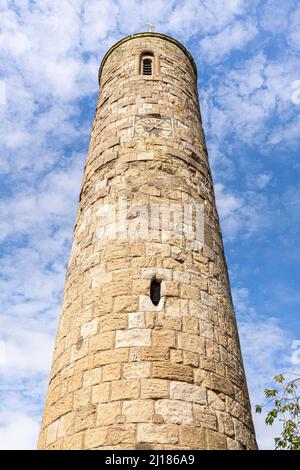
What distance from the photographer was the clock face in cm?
669

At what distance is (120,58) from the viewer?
343 inches

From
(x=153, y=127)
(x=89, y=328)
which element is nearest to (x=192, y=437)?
(x=89, y=328)

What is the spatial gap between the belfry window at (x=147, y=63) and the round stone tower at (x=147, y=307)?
1.03m

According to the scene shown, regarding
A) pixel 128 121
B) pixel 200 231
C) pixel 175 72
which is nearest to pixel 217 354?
pixel 200 231

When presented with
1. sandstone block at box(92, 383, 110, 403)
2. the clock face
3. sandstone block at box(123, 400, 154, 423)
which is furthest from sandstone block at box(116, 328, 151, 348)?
the clock face

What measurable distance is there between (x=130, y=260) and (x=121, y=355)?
3.80ft

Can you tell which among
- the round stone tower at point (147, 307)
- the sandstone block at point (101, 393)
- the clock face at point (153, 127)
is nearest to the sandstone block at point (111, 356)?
the round stone tower at point (147, 307)

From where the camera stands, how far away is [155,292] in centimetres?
496

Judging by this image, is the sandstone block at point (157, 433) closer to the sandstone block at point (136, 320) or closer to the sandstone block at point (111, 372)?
the sandstone block at point (111, 372)

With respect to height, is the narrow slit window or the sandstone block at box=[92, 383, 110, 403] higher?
the narrow slit window

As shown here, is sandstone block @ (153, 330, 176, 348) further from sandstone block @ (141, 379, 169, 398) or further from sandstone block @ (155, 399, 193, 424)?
sandstone block @ (155, 399, 193, 424)

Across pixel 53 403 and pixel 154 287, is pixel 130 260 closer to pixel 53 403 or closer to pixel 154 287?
pixel 154 287

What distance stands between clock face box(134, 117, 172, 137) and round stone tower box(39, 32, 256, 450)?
0.06 ft

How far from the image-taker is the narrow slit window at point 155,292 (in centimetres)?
488
